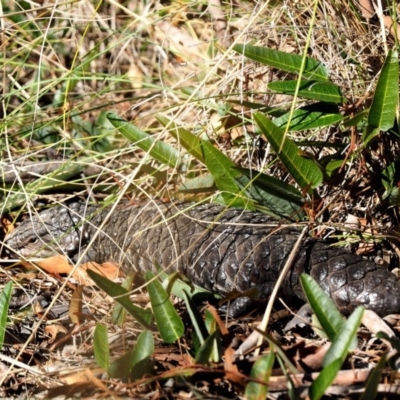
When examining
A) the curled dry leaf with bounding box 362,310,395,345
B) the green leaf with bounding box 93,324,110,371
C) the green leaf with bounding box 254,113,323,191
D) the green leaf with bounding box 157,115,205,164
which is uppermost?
the green leaf with bounding box 254,113,323,191

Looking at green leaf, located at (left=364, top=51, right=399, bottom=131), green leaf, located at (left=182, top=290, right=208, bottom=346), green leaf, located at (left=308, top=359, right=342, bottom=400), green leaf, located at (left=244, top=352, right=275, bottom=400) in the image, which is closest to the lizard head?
green leaf, located at (left=182, top=290, right=208, bottom=346)

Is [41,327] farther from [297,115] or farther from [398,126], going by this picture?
[398,126]

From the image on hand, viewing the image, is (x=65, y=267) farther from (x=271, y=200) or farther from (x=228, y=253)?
(x=271, y=200)

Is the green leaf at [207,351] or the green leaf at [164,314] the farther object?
the green leaf at [164,314]

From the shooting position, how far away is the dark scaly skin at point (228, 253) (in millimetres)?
2680

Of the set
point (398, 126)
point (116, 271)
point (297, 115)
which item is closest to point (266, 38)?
point (297, 115)

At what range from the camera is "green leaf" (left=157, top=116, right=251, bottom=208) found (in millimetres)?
3047

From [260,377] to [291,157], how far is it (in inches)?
39.9

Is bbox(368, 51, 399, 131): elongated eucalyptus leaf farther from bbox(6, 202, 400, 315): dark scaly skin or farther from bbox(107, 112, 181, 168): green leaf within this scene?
bbox(107, 112, 181, 168): green leaf

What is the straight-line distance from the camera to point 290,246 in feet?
9.69

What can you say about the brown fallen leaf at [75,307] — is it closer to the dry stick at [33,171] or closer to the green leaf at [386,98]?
the dry stick at [33,171]

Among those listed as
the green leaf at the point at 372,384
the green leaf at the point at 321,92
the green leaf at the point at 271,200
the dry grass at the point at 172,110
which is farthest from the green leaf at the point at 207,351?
the green leaf at the point at 321,92

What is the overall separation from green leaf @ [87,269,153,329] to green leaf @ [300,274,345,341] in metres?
0.54

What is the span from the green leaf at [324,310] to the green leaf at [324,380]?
0.18 m
